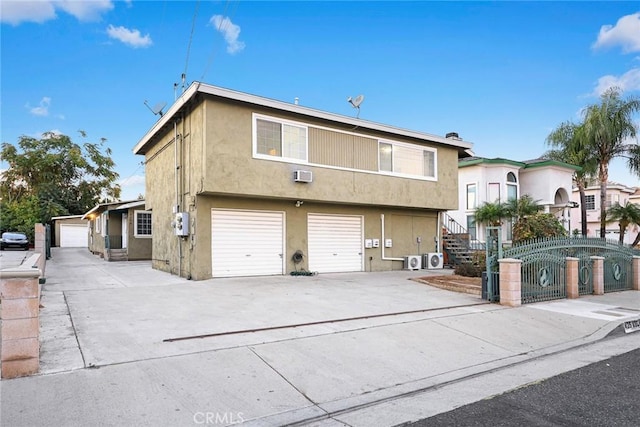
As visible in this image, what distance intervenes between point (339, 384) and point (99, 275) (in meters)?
11.4

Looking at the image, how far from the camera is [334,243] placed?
1491 centimetres

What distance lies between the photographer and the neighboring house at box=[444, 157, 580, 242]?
73.3 feet

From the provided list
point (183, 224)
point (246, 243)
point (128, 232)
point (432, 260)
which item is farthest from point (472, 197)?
point (128, 232)

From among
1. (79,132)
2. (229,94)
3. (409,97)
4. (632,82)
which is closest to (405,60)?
(409,97)

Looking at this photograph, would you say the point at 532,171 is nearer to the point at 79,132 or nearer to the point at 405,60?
the point at 405,60

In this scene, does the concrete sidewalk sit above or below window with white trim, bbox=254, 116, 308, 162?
below

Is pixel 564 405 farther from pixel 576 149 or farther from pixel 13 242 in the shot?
pixel 13 242

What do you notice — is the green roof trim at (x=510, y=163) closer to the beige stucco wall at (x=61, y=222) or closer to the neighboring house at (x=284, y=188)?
the neighboring house at (x=284, y=188)

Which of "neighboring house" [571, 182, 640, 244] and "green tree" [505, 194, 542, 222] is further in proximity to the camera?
"neighboring house" [571, 182, 640, 244]

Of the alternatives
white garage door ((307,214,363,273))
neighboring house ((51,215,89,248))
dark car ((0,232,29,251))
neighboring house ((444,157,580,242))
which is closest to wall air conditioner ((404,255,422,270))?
white garage door ((307,214,363,273))

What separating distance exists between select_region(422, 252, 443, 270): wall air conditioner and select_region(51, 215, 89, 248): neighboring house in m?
32.9

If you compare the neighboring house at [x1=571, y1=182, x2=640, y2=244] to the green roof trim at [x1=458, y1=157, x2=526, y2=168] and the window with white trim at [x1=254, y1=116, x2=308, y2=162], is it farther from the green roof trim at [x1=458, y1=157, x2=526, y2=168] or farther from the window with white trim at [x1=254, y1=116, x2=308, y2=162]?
the window with white trim at [x1=254, y1=116, x2=308, y2=162]

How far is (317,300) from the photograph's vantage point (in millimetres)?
9125

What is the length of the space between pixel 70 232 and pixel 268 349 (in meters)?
38.4
